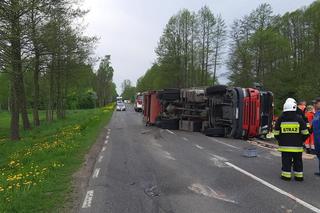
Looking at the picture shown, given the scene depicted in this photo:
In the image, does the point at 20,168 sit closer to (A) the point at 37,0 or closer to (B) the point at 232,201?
(B) the point at 232,201

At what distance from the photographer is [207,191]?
8.42m

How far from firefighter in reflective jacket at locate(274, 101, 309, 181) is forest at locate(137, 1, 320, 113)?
2984 centimetres

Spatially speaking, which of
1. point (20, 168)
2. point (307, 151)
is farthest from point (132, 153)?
point (307, 151)

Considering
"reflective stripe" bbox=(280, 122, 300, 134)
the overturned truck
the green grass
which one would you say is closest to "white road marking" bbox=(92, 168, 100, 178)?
the green grass

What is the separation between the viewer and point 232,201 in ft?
24.8

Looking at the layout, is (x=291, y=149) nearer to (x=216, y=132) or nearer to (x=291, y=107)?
(x=291, y=107)

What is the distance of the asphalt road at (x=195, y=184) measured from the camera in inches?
286

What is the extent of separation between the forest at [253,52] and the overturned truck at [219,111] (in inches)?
661

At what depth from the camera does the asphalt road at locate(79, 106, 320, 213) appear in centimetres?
727

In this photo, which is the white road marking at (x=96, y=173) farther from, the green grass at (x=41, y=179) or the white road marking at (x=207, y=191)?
the white road marking at (x=207, y=191)

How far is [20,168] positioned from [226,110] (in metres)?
11.2

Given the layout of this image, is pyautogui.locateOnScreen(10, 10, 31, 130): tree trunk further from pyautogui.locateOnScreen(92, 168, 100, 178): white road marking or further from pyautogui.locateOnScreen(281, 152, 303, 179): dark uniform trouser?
pyautogui.locateOnScreen(281, 152, 303, 179): dark uniform trouser

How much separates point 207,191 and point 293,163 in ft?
7.36

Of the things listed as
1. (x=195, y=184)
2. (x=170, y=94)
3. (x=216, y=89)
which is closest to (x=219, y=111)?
(x=216, y=89)
